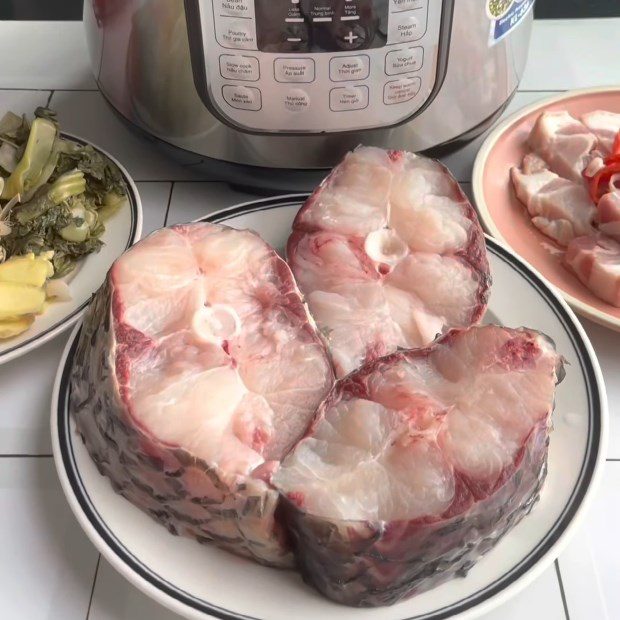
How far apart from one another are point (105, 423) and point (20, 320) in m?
0.22

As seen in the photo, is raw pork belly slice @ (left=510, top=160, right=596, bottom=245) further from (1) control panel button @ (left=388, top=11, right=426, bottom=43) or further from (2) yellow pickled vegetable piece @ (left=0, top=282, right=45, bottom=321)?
(2) yellow pickled vegetable piece @ (left=0, top=282, right=45, bottom=321)

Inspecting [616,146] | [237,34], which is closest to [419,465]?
[237,34]

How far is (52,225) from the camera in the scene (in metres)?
0.77

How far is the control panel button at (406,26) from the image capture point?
653 millimetres

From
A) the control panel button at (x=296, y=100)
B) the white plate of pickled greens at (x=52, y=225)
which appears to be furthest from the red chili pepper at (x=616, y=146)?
the white plate of pickled greens at (x=52, y=225)

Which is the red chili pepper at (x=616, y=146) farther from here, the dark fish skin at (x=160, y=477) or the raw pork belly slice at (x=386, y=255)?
the dark fish skin at (x=160, y=477)

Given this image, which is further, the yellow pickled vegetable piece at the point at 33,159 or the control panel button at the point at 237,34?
the yellow pickled vegetable piece at the point at 33,159

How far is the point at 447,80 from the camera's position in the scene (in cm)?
72

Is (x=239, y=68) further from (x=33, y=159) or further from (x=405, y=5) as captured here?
(x=33, y=159)

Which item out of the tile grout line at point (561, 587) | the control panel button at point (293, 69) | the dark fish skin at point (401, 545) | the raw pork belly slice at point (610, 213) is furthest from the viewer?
the raw pork belly slice at point (610, 213)

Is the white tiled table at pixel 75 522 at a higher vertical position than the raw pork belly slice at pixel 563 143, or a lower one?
lower

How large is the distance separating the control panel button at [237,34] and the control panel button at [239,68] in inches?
0.4

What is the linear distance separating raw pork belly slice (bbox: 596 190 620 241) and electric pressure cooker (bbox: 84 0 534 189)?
0.48ft

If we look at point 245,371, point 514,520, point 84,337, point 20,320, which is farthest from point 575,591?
point 20,320
